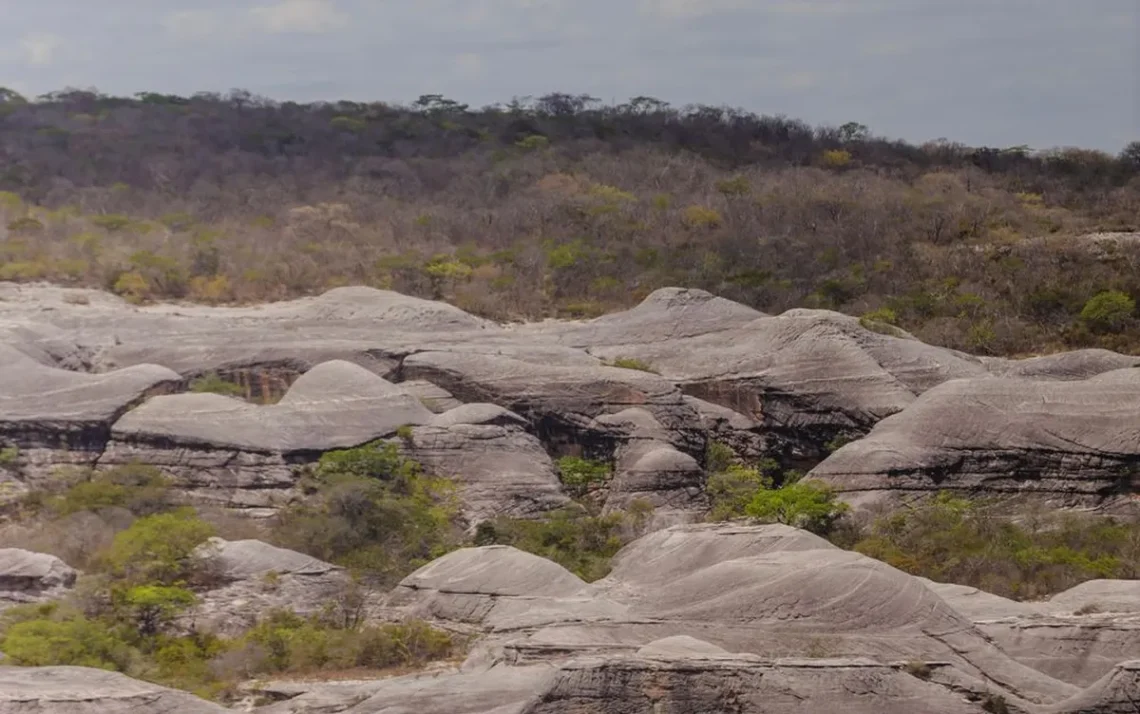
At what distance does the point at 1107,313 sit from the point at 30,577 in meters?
23.8

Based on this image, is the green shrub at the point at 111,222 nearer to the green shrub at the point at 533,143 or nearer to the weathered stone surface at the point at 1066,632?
the green shrub at the point at 533,143

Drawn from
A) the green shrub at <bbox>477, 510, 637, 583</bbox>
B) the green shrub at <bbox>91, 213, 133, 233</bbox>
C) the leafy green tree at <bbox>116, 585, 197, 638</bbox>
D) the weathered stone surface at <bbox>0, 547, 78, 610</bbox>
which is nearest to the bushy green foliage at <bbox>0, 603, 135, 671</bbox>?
the leafy green tree at <bbox>116, 585, 197, 638</bbox>

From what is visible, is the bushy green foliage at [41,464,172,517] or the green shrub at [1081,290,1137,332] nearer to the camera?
the bushy green foliage at [41,464,172,517]

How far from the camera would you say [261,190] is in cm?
4466

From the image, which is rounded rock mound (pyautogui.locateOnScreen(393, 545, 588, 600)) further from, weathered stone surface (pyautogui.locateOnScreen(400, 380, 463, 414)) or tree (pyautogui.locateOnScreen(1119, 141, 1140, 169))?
tree (pyautogui.locateOnScreen(1119, 141, 1140, 169))

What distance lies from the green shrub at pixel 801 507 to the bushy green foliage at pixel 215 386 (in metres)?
8.53

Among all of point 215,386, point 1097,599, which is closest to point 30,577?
point 215,386

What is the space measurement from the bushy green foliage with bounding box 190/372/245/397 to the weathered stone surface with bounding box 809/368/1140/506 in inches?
365

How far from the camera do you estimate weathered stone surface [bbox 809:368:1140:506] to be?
2198cm

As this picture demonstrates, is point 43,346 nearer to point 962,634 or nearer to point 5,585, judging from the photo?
point 5,585

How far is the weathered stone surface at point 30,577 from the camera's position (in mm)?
16953

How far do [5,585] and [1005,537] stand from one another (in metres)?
12.3

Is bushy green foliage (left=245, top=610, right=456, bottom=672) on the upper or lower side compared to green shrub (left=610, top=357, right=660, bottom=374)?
lower

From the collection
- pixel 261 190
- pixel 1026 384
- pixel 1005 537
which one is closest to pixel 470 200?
pixel 261 190
